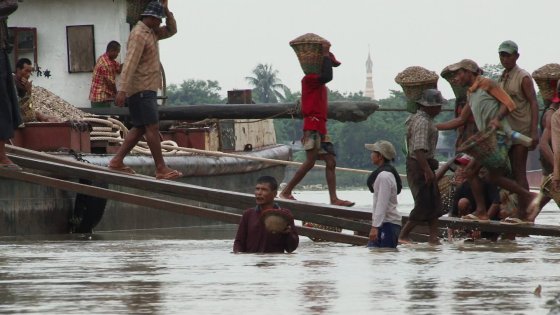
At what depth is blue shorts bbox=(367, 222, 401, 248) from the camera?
40.5 feet

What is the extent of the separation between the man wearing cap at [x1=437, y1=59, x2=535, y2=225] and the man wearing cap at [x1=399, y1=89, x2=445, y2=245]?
0.29m

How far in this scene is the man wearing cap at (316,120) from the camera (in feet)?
48.7

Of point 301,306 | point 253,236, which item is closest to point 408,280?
point 301,306

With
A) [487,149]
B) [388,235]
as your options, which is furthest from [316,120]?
[388,235]

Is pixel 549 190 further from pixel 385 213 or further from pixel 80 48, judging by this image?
pixel 80 48

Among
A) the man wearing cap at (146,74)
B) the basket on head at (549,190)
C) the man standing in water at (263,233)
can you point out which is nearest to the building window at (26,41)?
the man wearing cap at (146,74)

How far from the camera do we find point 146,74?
557 inches

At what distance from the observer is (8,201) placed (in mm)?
17781

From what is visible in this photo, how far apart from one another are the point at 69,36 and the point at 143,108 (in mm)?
10357

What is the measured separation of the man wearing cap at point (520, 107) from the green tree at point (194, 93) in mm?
94178

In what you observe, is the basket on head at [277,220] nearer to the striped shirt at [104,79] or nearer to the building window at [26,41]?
the striped shirt at [104,79]

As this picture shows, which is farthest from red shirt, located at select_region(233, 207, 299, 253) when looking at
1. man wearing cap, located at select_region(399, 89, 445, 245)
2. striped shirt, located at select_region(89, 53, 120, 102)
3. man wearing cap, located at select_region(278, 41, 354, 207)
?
striped shirt, located at select_region(89, 53, 120, 102)

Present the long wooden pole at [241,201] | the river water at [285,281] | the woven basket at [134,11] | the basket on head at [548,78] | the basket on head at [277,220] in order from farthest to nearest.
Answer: the woven basket at [134,11] → the basket on head at [548,78] → the long wooden pole at [241,201] → the basket on head at [277,220] → the river water at [285,281]

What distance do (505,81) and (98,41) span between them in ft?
37.6
